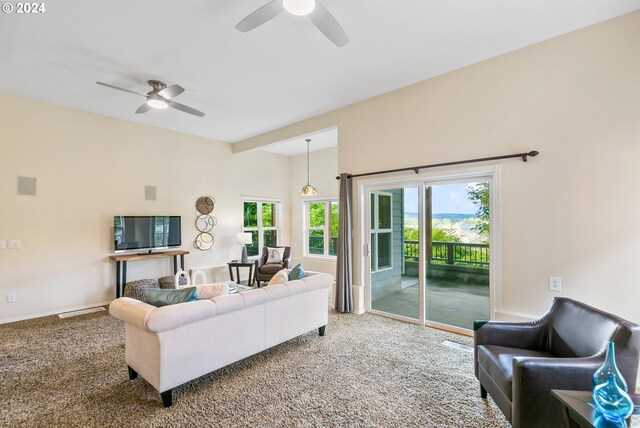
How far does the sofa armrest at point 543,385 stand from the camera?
170 centimetres

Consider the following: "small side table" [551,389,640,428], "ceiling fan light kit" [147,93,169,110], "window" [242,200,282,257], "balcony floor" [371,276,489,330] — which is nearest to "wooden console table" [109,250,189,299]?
"window" [242,200,282,257]

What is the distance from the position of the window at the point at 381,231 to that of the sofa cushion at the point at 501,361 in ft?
7.41

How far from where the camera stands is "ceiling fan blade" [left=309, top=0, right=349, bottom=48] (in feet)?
6.89

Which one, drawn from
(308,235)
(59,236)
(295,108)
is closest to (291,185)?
(308,235)

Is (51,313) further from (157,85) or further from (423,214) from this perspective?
(423,214)

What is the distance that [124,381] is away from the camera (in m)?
2.64

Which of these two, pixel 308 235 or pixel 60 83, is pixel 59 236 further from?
pixel 308 235

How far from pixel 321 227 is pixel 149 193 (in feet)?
13.0

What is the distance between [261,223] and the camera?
7.63 meters

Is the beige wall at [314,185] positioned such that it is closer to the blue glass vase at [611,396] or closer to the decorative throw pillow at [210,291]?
the decorative throw pillow at [210,291]

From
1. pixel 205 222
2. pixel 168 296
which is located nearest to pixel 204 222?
pixel 205 222

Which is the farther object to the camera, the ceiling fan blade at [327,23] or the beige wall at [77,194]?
the beige wall at [77,194]

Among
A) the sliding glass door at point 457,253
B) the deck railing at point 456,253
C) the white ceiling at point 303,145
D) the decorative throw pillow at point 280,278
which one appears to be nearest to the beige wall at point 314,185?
the white ceiling at point 303,145

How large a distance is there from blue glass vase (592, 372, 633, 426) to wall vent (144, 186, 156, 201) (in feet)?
20.6
